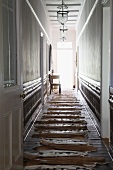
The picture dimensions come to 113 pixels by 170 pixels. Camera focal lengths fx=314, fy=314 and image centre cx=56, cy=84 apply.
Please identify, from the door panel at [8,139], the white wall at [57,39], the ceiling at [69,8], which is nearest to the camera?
the door panel at [8,139]

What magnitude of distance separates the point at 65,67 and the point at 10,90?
51.4ft

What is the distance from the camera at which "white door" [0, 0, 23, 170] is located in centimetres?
274

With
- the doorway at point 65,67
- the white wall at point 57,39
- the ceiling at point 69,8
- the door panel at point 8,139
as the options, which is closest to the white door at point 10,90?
the door panel at point 8,139

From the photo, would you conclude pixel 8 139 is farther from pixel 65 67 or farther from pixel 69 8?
pixel 65 67

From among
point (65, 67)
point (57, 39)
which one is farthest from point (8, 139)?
point (65, 67)

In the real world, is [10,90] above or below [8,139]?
above

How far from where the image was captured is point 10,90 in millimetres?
3053

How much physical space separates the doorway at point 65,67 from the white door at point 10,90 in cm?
1508

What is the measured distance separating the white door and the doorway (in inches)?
594

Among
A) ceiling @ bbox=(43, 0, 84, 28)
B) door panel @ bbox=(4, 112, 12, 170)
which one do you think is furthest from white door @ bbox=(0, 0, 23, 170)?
ceiling @ bbox=(43, 0, 84, 28)

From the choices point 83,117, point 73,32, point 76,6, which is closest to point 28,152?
point 83,117

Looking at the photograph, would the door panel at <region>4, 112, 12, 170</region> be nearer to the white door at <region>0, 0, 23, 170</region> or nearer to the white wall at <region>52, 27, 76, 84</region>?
the white door at <region>0, 0, 23, 170</region>

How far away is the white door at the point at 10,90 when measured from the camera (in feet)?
8.98

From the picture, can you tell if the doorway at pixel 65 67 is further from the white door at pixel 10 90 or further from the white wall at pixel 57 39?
the white door at pixel 10 90
